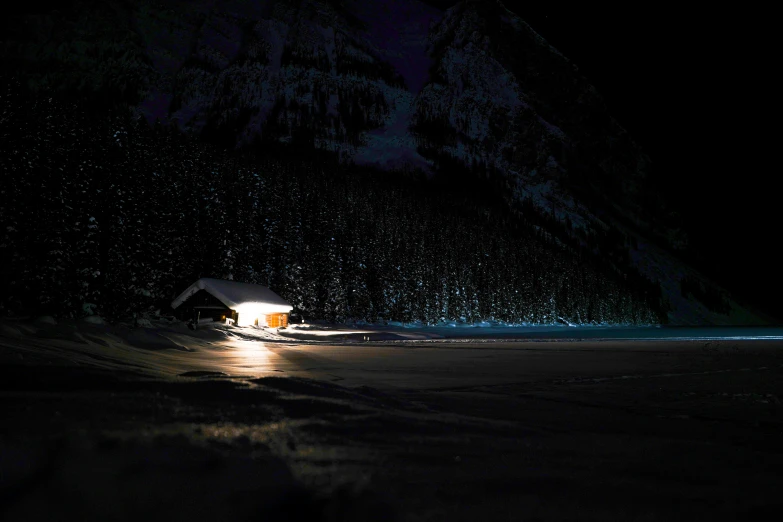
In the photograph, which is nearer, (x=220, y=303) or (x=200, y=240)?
(x=220, y=303)

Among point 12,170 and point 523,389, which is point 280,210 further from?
point 523,389

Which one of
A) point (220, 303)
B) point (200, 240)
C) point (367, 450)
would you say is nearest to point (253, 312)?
point (220, 303)

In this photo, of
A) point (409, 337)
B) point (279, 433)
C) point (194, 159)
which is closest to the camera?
point (279, 433)

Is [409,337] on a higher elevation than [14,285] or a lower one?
lower

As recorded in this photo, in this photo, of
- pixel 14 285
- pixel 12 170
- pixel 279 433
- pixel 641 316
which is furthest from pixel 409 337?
pixel 641 316

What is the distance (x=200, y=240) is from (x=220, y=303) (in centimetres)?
704

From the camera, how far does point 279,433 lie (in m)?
5.22

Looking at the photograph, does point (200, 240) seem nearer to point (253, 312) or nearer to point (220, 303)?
point (220, 303)

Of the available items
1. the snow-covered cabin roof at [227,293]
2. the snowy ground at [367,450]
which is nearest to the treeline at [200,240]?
the snow-covered cabin roof at [227,293]

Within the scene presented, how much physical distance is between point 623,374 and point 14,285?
33.1 metres

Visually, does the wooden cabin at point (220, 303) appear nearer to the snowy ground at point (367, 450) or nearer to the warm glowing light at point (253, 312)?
the warm glowing light at point (253, 312)

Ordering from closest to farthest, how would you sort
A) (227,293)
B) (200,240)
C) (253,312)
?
(227,293) → (253,312) → (200,240)

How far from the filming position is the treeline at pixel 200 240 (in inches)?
1214

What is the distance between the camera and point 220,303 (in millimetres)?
43812
